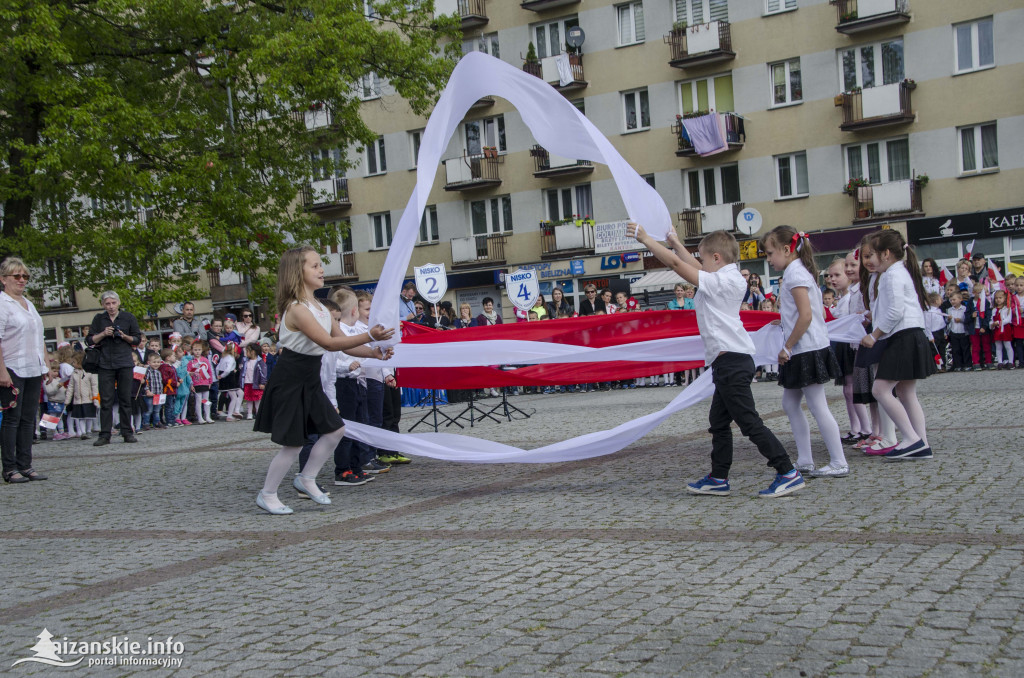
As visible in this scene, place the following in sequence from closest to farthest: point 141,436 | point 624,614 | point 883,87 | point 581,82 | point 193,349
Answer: point 624,614
point 141,436
point 193,349
point 883,87
point 581,82

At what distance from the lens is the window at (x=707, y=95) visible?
119 feet

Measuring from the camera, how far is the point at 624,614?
4395mm

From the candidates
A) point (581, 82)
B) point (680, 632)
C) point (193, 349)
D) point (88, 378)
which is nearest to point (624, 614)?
point (680, 632)

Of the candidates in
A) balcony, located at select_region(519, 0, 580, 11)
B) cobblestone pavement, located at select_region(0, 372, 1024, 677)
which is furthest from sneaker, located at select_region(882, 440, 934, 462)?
balcony, located at select_region(519, 0, 580, 11)

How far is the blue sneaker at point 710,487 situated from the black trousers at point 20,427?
6.91 metres

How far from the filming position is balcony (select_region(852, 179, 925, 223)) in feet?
106

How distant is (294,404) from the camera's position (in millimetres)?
7473

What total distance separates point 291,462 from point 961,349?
15444mm

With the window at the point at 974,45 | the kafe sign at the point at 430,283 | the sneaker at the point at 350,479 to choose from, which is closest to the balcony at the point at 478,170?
the window at the point at 974,45

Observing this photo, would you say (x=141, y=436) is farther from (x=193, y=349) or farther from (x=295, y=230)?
(x=295, y=230)

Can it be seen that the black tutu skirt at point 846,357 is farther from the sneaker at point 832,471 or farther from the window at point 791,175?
the window at point 791,175

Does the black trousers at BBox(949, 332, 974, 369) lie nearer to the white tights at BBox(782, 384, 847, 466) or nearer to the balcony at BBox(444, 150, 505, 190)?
Answer: the white tights at BBox(782, 384, 847, 466)

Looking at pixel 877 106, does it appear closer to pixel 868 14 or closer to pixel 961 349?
pixel 868 14

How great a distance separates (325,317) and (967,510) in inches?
177
